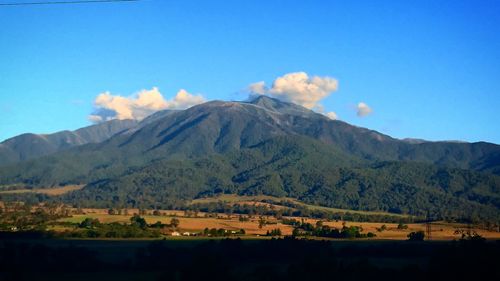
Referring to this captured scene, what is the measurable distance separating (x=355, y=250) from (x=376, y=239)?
22863mm

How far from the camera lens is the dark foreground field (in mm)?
55531

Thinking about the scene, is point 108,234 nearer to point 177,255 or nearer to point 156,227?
point 156,227

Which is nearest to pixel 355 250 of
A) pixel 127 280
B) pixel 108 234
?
pixel 127 280

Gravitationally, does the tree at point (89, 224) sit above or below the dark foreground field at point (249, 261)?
above

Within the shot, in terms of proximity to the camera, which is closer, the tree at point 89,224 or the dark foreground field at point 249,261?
the dark foreground field at point 249,261

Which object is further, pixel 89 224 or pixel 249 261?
pixel 89 224

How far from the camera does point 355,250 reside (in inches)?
3595

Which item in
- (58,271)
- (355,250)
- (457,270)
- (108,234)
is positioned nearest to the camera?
(457,270)

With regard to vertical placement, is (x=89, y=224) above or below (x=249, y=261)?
above

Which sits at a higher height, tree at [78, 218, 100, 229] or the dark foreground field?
tree at [78, 218, 100, 229]

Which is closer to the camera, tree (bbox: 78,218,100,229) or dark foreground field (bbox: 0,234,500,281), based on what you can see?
dark foreground field (bbox: 0,234,500,281)

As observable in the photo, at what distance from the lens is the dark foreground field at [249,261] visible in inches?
2186

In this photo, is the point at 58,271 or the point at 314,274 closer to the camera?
the point at 314,274

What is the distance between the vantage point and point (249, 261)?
8231 cm
